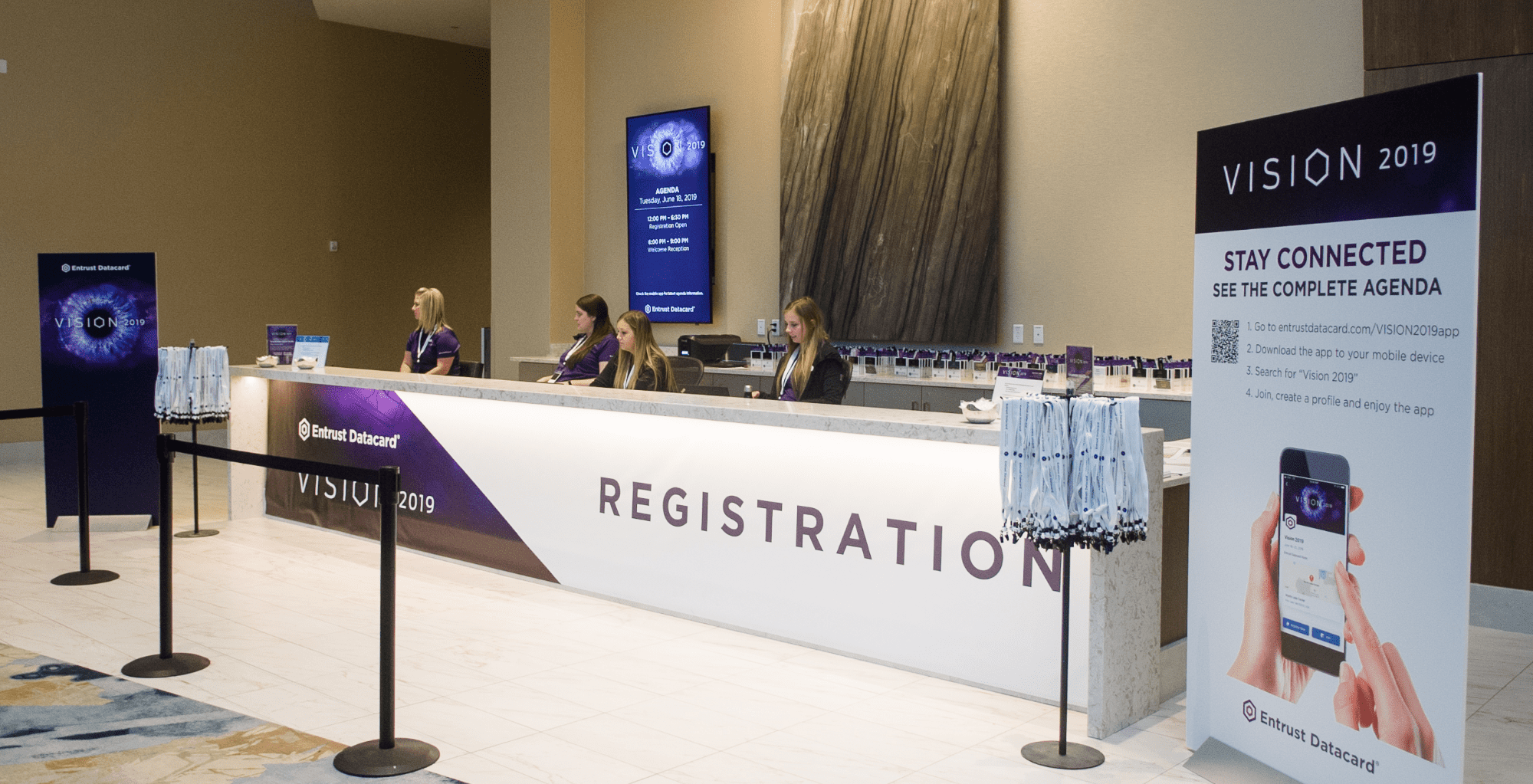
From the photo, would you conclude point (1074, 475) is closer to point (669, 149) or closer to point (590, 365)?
point (590, 365)

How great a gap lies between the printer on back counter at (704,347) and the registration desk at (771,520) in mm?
2352

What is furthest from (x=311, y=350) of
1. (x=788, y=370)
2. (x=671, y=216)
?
(x=671, y=216)

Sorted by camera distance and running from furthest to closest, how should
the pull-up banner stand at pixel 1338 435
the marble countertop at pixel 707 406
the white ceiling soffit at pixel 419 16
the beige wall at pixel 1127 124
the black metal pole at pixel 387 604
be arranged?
the white ceiling soffit at pixel 419 16 < the beige wall at pixel 1127 124 < the marble countertop at pixel 707 406 < the black metal pole at pixel 387 604 < the pull-up banner stand at pixel 1338 435

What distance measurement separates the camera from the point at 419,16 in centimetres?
1059

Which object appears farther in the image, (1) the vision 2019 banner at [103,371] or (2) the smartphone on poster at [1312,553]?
(1) the vision 2019 banner at [103,371]

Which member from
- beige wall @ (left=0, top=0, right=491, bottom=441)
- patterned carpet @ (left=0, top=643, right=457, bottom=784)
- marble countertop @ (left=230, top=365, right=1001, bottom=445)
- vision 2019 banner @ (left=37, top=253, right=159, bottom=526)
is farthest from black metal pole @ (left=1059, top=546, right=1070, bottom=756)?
beige wall @ (left=0, top=0, right=491, bottom=441)

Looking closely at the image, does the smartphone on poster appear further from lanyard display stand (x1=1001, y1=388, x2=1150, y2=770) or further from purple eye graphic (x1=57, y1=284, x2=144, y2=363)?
purple eye graphic (x1=57, y1=284, x2=144, y2=363)

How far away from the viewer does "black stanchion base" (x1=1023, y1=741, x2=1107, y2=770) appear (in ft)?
9.71

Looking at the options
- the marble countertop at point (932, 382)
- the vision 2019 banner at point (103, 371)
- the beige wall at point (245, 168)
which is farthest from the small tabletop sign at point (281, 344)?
the beige wall at point (245, 168)

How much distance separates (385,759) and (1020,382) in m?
2.02

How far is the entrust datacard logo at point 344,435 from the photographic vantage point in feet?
18.5

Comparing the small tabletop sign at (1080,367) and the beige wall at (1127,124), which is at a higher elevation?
the beige wall at (1127,124)

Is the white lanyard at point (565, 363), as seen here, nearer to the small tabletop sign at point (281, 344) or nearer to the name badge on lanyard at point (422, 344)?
the name badge on lanyard at point (422, 344)

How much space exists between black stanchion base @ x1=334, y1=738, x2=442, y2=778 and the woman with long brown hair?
256 cm
